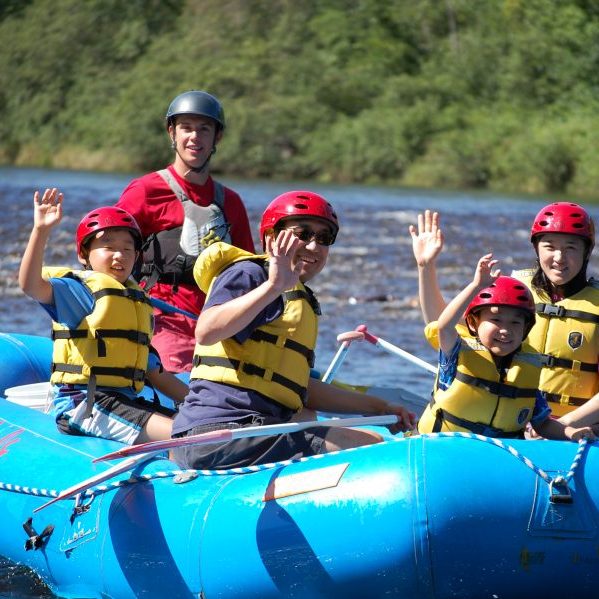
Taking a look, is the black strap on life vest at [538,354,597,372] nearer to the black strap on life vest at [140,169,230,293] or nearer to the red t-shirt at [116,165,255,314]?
the red t-shirt at [116,165,255,314]

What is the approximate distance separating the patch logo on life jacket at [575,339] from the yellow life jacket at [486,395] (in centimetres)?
64

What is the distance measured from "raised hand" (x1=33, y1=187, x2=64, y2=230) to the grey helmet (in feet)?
3.48

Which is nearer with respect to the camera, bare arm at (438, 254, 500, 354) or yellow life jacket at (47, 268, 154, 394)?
bare arm at (438, 254, 500, 354)

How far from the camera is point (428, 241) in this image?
13.7ft

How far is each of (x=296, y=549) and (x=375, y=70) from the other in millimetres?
42001

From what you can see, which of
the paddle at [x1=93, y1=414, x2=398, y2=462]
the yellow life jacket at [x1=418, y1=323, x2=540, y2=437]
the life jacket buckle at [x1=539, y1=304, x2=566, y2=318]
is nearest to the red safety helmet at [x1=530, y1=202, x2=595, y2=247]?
the life jacket buckle at [x1=539, y1=304, x2=566, y2=318]

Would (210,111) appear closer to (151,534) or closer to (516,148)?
(151,534)

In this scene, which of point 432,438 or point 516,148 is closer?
point 432,438

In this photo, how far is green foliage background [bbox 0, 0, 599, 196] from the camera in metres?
37.2

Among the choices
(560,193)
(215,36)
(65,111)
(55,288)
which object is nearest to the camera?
(55,288)

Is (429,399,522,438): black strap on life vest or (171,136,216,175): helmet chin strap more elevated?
(171,136,216,175): helmet chin strap

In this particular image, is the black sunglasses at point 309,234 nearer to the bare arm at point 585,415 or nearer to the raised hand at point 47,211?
the raised hand at point 47,211

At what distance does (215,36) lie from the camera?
155 feet

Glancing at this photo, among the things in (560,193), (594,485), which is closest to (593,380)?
(594,485)
